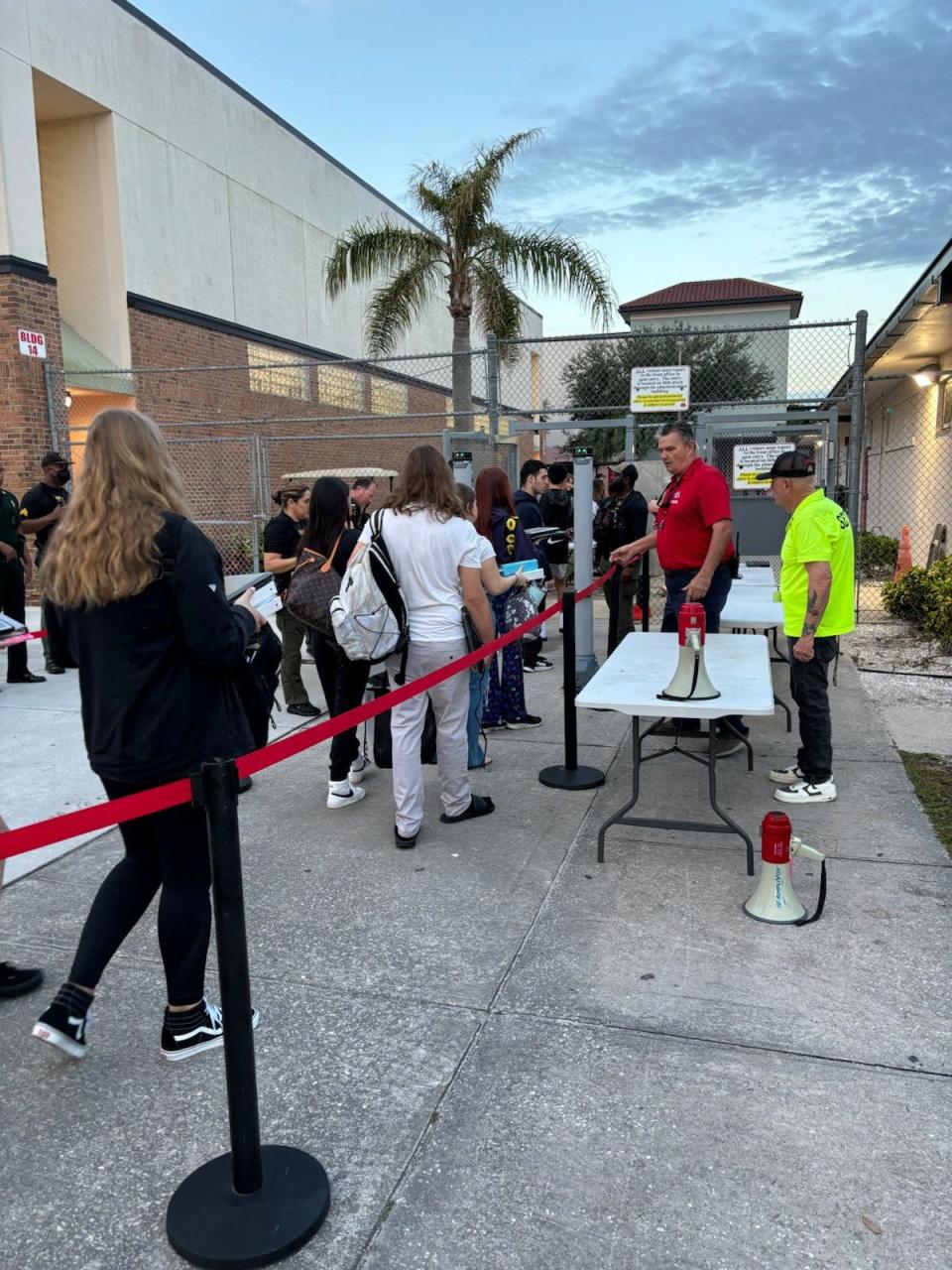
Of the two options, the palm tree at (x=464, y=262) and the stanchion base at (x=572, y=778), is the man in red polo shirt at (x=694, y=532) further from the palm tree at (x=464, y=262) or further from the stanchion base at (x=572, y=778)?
the palm tree at (x=464, y=262)

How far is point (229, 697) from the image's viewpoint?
2.72 metres

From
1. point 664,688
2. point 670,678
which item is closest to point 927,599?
point 670,678

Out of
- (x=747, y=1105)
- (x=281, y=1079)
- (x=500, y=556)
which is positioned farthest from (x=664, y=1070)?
(x=500, y=556)

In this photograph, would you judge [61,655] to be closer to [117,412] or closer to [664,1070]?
[117,412]

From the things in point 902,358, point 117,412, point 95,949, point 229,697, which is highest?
point 902,358

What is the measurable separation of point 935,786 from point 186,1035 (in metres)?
4.13

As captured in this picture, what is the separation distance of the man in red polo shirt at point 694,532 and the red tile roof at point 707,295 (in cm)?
3003

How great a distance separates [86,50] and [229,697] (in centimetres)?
1552

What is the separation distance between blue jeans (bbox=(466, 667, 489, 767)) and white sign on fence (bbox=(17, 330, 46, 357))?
388 inches

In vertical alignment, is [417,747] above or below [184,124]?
below

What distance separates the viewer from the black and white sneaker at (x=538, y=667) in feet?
28.0

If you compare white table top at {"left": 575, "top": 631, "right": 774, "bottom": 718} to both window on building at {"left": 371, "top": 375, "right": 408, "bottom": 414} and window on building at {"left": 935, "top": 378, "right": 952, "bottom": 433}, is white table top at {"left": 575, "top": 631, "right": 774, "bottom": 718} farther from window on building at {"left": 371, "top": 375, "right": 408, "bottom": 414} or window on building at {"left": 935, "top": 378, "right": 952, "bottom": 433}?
window on building at {"left": 371, "top": 375, "right": 408, "bottom": 414}

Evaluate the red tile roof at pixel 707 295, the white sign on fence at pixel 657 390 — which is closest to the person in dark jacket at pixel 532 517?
the white sign on fence at pixel 657 390

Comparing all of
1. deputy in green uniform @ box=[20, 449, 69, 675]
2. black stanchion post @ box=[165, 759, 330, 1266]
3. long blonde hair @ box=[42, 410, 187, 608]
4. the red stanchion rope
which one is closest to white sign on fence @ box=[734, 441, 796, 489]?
deputy in green uniform @ box=[20, 449, 69, 675]
